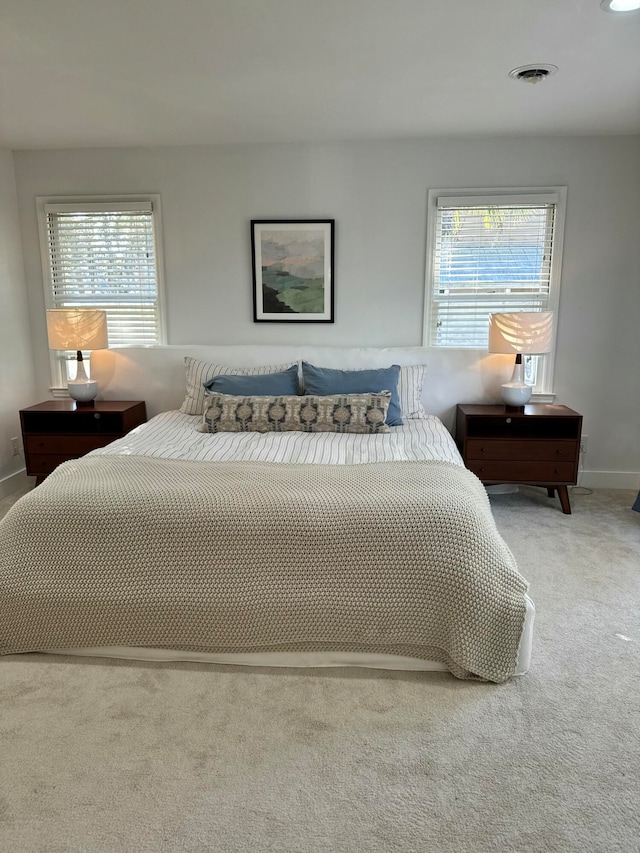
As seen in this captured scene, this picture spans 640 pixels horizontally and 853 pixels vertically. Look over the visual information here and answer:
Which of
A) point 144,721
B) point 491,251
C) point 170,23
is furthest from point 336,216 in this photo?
point 144,721

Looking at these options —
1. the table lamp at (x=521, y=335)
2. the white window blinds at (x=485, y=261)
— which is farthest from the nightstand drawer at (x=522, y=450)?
the white window blinds at (x=485, y=261)

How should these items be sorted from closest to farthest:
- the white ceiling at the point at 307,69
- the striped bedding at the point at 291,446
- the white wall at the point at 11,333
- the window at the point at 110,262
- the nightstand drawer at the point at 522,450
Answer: the white ceiling at the point at 307,69
the striped bedding at the point at 291,446
the nightstand drawer at the point at 522,450
the white wall at the point at 11,333
the window at the point at 110,262

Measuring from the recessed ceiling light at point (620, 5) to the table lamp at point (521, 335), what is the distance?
178 centimetres

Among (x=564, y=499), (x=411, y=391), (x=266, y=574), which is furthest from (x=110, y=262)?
(x=564, y=499)

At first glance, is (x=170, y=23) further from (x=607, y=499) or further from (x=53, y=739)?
(x=607, y=499)

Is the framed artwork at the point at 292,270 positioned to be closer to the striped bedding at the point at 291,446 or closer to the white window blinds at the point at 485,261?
the white window blinds at the point at 485,261

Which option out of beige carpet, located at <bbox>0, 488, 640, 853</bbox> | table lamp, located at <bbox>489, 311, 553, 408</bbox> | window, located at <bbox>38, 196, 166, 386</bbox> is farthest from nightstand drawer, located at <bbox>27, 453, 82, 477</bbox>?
table lamp, located at <bbox>489, 311, 553, 408</bbox>

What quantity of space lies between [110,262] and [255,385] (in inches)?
61.5

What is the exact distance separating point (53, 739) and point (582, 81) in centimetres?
360

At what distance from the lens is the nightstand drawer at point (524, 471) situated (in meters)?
A: 3.75

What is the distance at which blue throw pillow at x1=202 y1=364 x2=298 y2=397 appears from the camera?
12.4 feet

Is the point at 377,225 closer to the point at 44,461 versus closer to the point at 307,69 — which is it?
the point at 307,69

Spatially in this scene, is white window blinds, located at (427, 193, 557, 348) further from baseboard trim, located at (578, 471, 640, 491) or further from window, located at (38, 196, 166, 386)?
window, located at (38, 196, 166, 386)

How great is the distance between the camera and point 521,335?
12.4 feet
